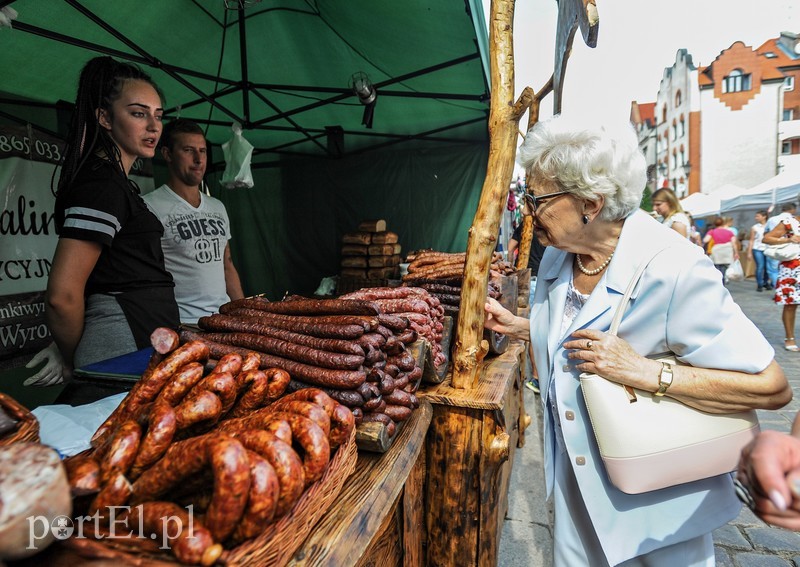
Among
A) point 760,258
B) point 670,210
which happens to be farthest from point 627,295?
point 760,258

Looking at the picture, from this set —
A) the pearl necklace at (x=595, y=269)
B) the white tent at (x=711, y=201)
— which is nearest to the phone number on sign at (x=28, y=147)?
the pearl necklace at (x=595, y=269)

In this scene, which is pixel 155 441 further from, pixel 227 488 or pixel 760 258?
pixel 760 258

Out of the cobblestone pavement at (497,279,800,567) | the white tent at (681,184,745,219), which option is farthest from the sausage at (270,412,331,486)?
the white tent at (681,184,745,219)

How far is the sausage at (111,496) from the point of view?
1.06 meters

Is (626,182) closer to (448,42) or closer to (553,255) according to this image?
(553,255)

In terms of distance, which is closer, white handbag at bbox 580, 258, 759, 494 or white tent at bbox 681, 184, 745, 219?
white handbag at bbox 580, 258, 759, 494

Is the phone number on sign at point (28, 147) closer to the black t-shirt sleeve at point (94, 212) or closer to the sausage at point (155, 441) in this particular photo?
the black t-shirt sleeve at point (94, 212)

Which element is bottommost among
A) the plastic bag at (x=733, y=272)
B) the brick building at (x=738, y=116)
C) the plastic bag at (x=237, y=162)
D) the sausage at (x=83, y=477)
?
the plastic bag at (x=733, y=272)

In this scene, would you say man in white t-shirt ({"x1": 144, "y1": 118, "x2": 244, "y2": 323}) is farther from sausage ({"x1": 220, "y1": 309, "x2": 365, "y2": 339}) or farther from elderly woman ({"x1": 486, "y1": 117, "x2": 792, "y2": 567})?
elderly woman ({"x1": 486, "y1": 117, "x2": 792, "y2": 567})

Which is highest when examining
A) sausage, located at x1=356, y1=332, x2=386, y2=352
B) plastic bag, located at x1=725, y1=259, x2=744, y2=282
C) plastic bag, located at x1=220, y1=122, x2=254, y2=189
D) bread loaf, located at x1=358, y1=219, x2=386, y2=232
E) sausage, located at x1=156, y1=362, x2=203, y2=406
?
plastic bag, located at x1=220, y1=122, x2=254, y2=189

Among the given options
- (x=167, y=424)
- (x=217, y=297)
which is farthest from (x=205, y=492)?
(x=217, y=297)

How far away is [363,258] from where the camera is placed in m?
7.57

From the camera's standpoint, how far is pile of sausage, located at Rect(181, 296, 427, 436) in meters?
1.78

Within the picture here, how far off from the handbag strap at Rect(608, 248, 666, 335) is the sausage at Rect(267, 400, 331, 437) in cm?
129
